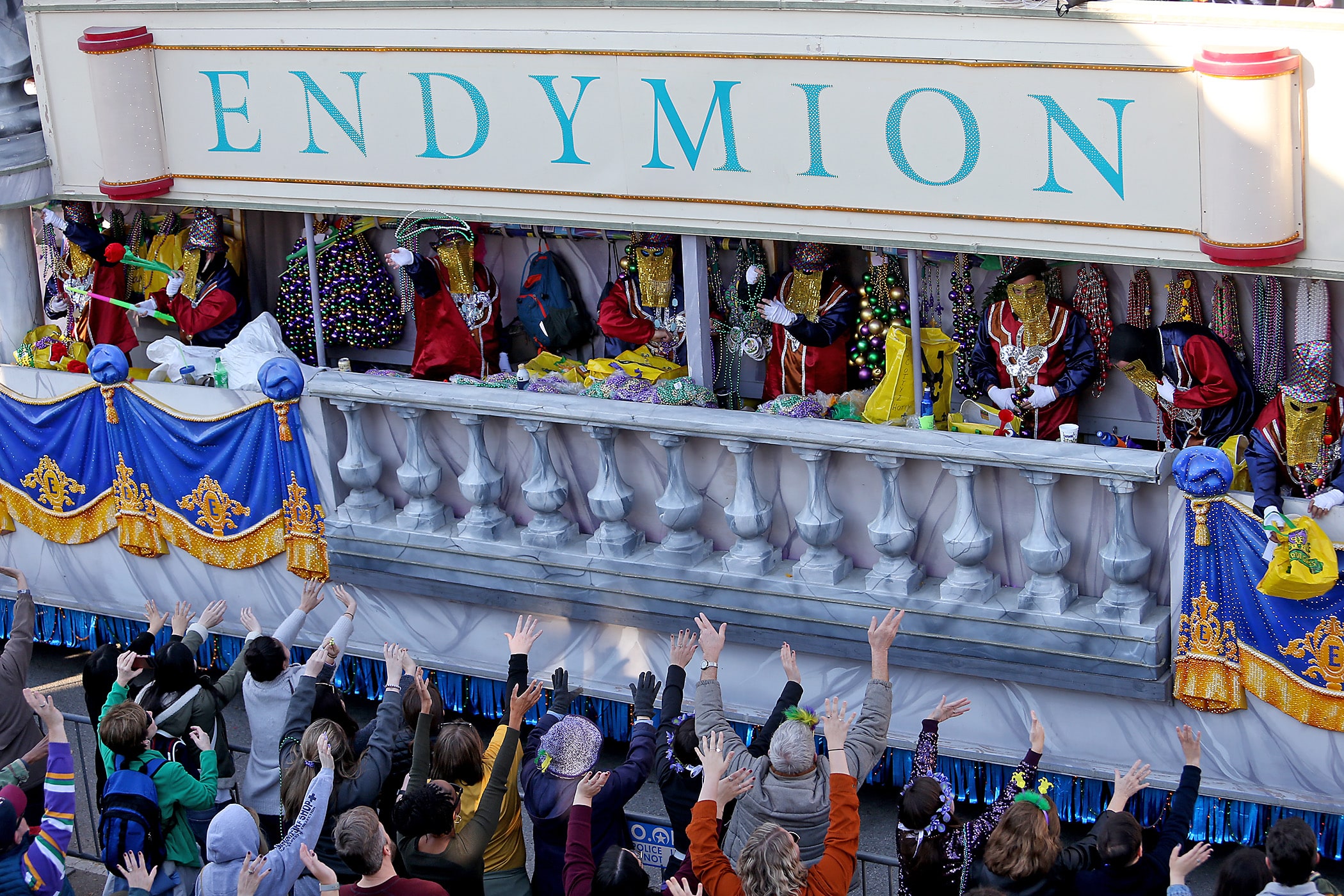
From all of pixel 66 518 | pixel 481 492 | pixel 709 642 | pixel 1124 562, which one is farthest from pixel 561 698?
pixel 66 518

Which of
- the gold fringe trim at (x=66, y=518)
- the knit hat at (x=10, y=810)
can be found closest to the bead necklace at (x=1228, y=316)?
the knit hat at (x=10, y=810)

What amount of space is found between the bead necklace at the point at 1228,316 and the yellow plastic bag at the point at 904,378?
127 centimetres

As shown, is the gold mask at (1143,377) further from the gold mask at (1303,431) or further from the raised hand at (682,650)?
the raised hand at (682,650)

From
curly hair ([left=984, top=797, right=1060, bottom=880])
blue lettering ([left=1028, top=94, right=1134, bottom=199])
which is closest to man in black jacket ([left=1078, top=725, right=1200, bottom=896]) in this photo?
curly hair ([left=984, top=797, right=1060, bottom=880])

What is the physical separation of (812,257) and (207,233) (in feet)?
11.7

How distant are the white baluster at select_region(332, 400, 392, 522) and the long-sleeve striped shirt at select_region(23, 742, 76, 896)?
2.80m

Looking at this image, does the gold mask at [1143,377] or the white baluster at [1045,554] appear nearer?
the white baluster at [1045,554]

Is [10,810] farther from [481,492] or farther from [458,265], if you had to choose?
[458,265]

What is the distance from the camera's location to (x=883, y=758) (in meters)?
8.01

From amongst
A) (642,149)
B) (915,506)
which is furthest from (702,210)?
(915,506)

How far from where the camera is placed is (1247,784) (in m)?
7.11

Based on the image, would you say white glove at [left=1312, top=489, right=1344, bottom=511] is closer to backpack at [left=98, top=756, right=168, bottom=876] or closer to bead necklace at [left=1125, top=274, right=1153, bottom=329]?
bead necklace at [left=1125, top=274, right=1153, bottom=329]

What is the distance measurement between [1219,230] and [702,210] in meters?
2.35

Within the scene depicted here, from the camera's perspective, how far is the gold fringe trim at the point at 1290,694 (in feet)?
22.3
